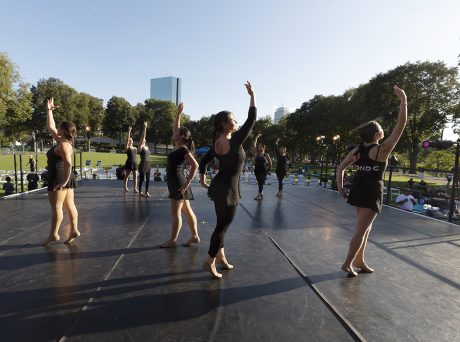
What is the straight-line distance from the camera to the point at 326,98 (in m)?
44.9

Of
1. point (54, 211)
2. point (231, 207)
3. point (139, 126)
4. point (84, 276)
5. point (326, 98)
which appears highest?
point (326, 98)

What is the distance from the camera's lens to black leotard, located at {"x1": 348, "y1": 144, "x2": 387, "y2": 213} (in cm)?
315

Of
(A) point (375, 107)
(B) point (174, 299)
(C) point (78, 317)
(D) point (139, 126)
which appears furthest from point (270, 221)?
(D) point (139, 126)

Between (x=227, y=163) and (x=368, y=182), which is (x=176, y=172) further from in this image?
(x=368, y=182)

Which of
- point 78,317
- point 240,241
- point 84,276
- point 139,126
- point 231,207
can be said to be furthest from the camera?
point 139,126

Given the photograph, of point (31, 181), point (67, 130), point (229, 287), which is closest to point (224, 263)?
point (229, 287)

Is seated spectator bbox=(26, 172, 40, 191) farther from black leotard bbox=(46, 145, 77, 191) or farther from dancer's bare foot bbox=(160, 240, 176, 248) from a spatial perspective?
dancer's bare foot bbox=(160, 240, 176, 248)

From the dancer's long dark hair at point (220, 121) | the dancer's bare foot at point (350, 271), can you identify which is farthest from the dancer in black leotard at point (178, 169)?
the dancer's bare foot at point (350, 271)

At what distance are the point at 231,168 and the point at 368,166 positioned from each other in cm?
153

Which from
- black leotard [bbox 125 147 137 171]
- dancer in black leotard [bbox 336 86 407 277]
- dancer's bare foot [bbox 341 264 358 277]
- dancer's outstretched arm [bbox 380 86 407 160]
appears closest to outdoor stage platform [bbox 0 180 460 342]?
dancer's bare foot [bbox 341 264 358 277]

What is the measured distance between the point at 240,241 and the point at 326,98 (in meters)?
44.7

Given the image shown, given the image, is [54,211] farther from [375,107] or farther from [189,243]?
[375,107]

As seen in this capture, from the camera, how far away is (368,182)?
318cm

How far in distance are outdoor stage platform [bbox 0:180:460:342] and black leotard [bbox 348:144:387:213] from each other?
90 centimetres
